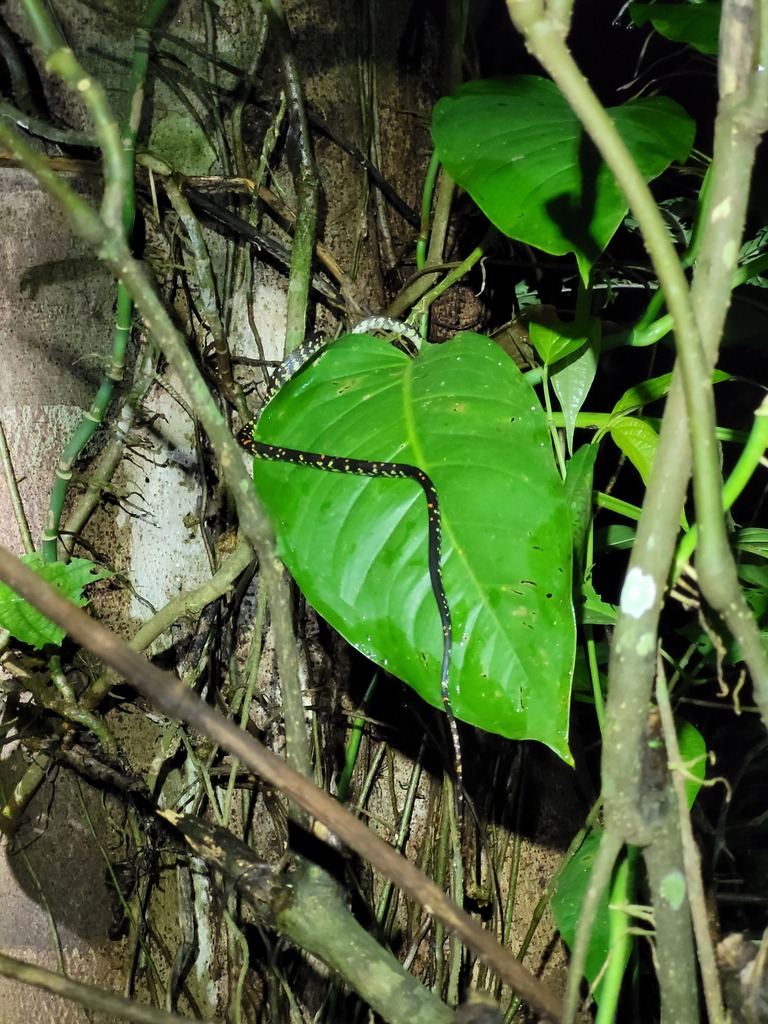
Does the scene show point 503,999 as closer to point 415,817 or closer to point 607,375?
point 415,817

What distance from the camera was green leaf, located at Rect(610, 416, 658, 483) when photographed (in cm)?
97

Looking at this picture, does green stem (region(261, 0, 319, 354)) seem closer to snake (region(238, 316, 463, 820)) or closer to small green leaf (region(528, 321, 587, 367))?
snake (region(238, 316, 463, 820))

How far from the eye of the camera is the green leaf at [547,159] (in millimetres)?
725

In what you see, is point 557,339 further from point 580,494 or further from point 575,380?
point 580,494

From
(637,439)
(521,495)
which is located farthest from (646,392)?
(521,495)

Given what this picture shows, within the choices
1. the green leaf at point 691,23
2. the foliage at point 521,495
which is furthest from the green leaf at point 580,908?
the green leaf at point 691,23

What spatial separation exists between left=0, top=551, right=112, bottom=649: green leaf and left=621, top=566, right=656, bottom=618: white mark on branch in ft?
2.51

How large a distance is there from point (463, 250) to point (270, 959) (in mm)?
1085

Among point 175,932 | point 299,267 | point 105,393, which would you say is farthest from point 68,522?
point 175,932

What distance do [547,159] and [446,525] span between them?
35 cm

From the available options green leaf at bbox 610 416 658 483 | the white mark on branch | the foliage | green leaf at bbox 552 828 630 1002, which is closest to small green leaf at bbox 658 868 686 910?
the foliage

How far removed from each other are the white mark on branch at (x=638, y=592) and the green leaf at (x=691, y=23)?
0.73m

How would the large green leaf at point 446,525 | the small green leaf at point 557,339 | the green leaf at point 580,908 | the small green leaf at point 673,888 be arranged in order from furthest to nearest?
1. the small green leaf at point 557,339
2. the green leaf at point 580,908
3. the large green leaf at point 446,525
4. the small green leaf at point 673,888

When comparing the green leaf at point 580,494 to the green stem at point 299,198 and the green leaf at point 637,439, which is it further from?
the green stem at point 299,198
